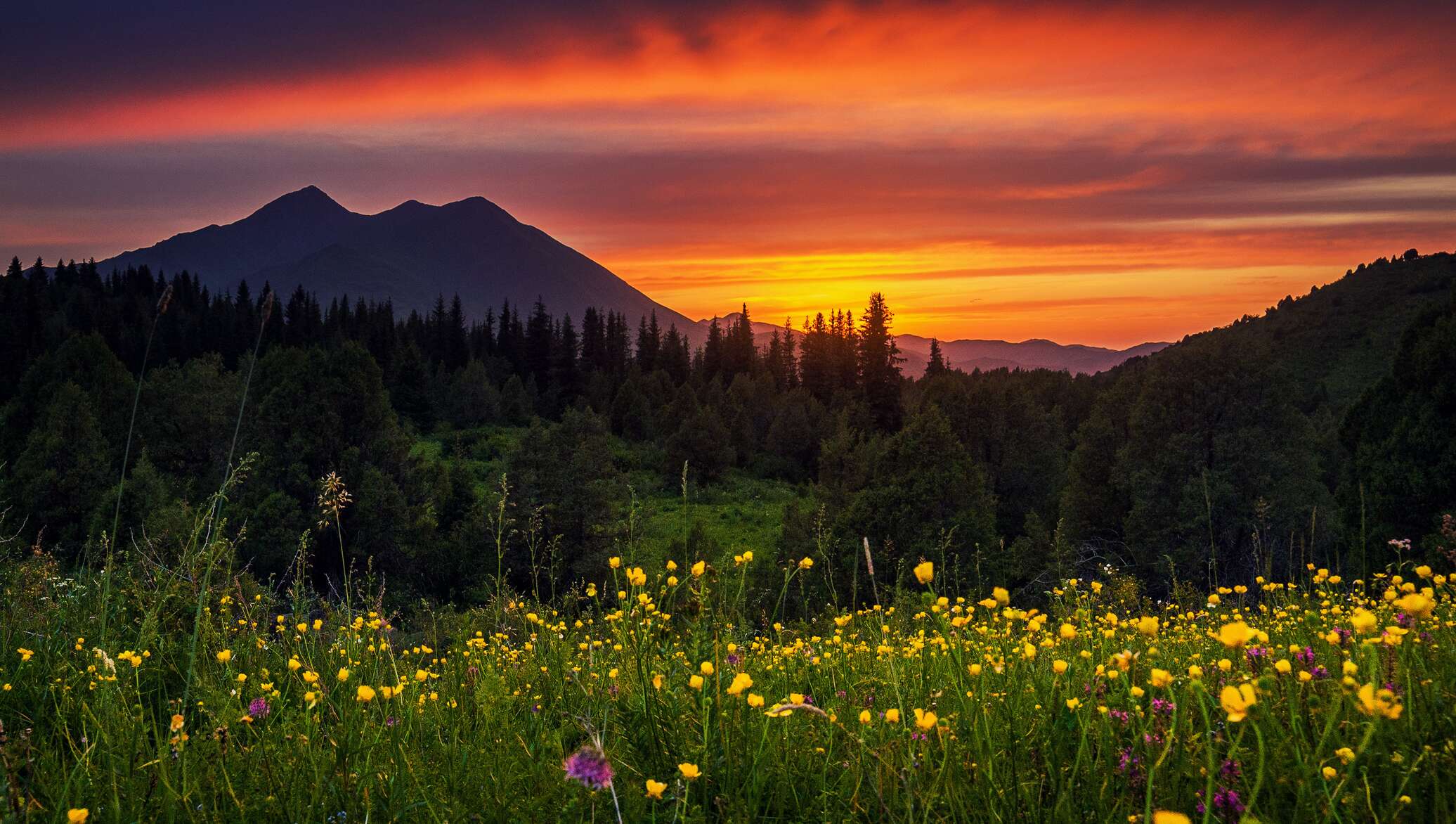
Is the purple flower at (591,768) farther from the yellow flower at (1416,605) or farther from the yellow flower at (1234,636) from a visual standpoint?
the yellow flower at (1416,605)

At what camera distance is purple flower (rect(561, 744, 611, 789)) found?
1.60 metres

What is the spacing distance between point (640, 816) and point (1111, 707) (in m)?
1.61

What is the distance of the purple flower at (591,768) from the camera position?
1.60 m

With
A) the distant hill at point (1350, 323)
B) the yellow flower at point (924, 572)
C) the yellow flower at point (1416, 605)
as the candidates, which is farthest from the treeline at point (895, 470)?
the yellow flower at point (1416, 605)

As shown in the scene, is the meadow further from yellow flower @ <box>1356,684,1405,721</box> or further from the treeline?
the treeline

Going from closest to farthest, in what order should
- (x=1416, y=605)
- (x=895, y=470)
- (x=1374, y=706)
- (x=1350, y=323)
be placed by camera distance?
(x=1374, y=706)
(x=1416, y=605)
(x=895, y=470)
(x=1350, y=323)

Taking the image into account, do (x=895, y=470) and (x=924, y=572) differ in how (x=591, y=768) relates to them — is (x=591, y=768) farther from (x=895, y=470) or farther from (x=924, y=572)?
(x=895, y=470)

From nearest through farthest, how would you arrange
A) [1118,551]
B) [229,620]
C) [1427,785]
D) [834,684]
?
[1427,785]
[834,684]
[229,620]
[1118,551]

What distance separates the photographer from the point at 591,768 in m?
1.65

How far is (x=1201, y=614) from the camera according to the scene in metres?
6.25

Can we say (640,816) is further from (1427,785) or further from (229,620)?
(229,620)

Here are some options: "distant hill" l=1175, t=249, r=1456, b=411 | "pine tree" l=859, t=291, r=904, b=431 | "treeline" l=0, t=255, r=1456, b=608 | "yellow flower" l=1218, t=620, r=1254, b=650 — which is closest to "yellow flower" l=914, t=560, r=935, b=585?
"yellow flower" l=1218, t=620, r=1254, b=650

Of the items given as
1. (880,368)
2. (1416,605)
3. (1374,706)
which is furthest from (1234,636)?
(880,368)

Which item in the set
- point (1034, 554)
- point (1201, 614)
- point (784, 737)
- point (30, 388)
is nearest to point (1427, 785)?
point (784, 737)
